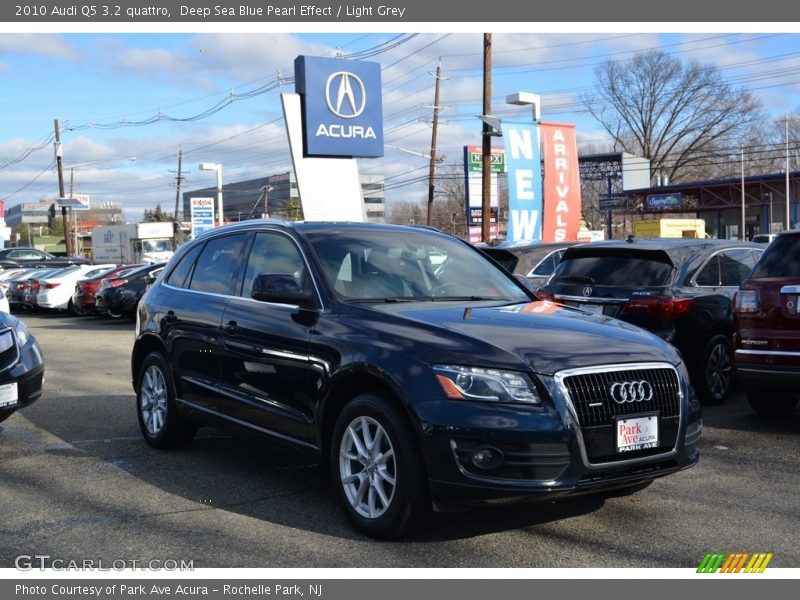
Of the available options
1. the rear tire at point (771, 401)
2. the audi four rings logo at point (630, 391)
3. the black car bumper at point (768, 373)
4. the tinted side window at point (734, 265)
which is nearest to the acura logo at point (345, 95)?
the tinted side window at point (734, 265)

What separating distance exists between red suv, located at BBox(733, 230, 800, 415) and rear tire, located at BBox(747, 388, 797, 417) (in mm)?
433

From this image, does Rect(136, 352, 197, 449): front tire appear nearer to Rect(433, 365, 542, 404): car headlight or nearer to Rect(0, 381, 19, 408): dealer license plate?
Rect(0, 381, 19, 408): dealer license plate

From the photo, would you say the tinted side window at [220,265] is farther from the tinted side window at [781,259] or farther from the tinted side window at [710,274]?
the tinted side window at [710,274]

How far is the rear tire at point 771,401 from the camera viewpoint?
328 inches

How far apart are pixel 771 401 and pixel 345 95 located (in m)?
23.8

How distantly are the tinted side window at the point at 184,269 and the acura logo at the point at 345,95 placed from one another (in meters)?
23.1

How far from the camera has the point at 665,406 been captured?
4969mm

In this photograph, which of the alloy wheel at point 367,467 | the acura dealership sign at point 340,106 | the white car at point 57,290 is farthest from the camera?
the acura dealership sign at point 340,106

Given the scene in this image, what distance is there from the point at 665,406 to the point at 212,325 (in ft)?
10.4

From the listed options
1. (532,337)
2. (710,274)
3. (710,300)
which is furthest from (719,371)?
(532,337)

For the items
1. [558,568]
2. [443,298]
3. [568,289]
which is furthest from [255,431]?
[568,289]

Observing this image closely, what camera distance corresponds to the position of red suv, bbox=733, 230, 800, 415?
24.4 feet

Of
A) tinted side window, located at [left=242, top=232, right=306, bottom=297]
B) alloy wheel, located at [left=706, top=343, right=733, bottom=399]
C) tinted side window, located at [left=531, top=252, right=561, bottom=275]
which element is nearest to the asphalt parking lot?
alloy wheel, located at [left=706, top=343, right=733, bottom=399]

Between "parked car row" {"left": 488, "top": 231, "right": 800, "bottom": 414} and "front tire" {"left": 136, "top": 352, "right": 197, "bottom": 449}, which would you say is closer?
"front tire" {"left": 136, "top": 352, "right": 197, "bottom": 449}
